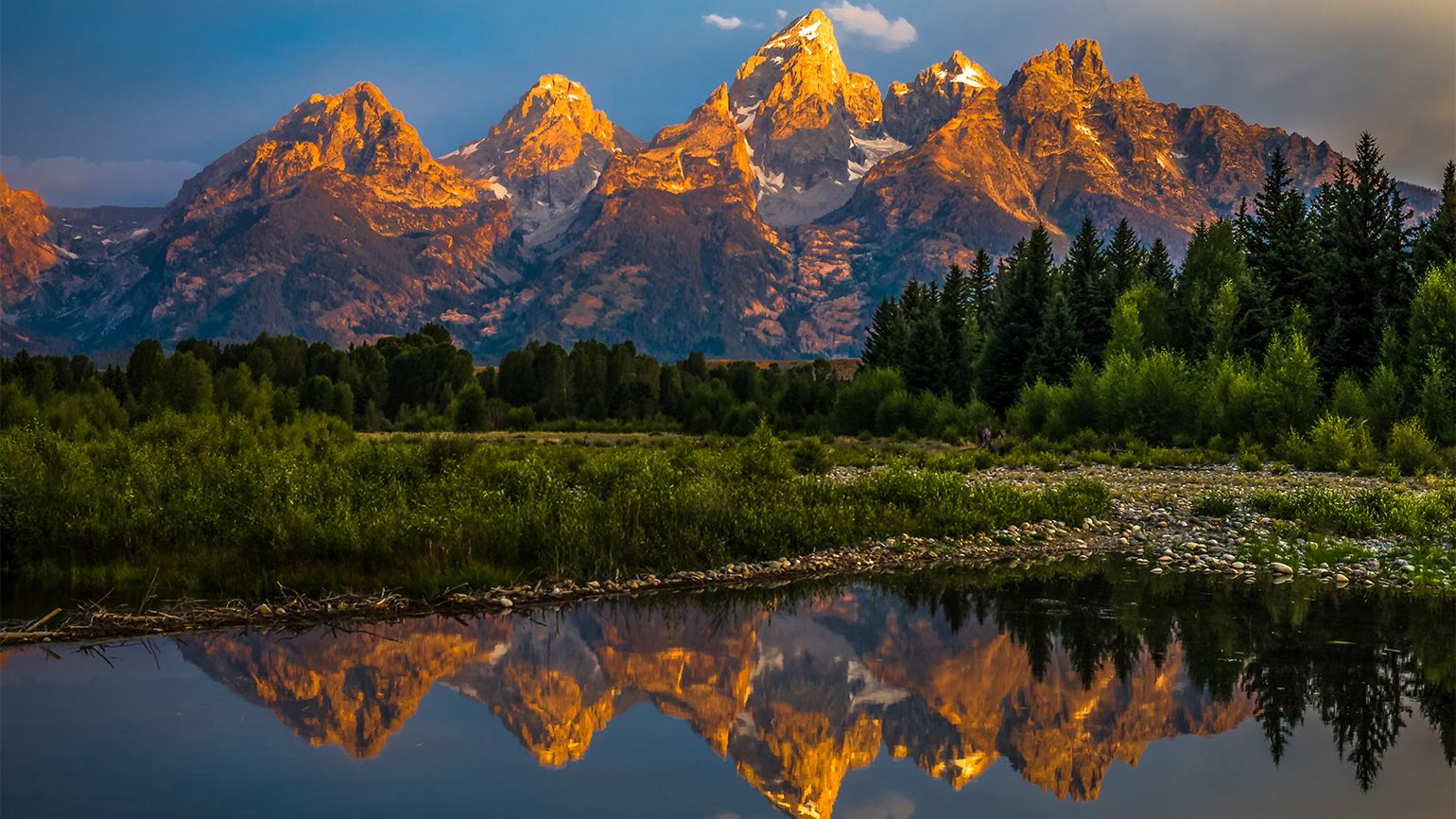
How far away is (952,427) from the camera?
206ft

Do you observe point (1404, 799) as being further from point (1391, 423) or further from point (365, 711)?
point (1391, 423)

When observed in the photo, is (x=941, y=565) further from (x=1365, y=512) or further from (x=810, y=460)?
(x=810, y=460)

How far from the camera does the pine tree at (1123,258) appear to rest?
7919cm

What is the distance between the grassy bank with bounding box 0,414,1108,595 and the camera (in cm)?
1962

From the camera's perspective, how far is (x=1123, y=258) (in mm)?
84688

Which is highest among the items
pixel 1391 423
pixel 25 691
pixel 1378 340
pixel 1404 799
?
pixel 1378 340

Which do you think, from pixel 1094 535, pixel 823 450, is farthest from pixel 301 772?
pixel 823 450

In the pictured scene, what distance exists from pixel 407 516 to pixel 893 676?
31.1ft

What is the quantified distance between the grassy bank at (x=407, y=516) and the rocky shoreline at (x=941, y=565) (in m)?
0.55

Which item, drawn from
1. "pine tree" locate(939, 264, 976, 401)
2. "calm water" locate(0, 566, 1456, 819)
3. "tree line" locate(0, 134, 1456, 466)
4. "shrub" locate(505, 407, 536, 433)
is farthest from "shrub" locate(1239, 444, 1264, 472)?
"shrub" locate(505, 407, 536, 433)

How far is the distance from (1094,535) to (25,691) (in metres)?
20.9

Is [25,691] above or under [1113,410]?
under

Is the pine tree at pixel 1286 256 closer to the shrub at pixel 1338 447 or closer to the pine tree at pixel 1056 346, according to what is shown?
the pine tree at pixel 1056 346

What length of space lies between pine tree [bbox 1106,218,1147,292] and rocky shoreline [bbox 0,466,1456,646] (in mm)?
49082
